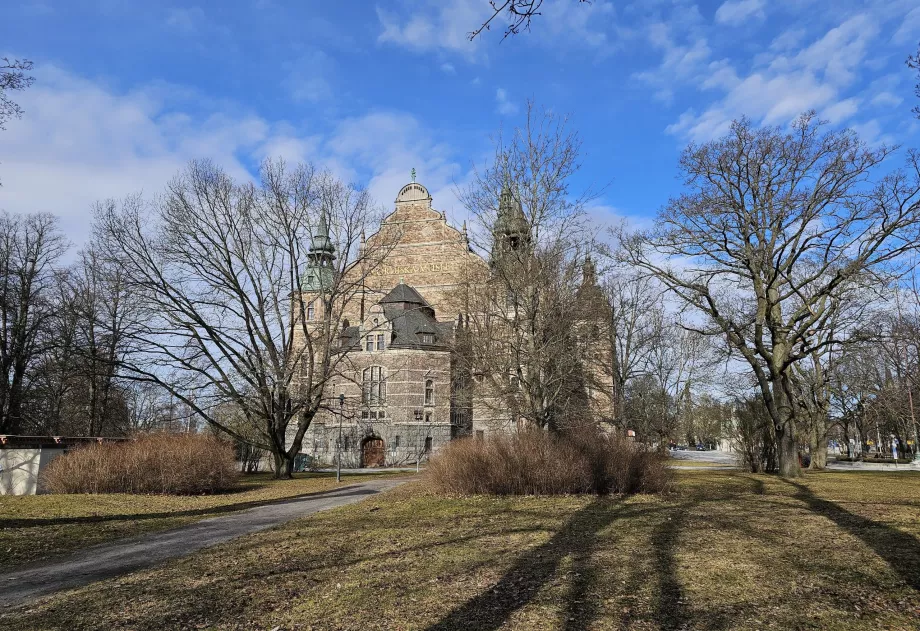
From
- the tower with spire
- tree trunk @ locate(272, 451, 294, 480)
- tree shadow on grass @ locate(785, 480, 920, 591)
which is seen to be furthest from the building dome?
tree shadow on grass @ locate(785, 480, 920, 591)

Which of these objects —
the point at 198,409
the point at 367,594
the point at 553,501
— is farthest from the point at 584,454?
the point at 198,409

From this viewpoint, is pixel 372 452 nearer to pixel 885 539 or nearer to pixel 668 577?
pixel 885 539

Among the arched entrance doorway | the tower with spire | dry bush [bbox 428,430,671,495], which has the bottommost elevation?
the arched entrance doorway

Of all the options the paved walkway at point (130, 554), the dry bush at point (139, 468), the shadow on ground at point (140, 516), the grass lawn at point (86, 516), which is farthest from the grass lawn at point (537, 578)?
the dry bush at point (139, 468)

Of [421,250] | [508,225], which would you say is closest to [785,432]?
[508,225]

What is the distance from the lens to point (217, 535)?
9.84m

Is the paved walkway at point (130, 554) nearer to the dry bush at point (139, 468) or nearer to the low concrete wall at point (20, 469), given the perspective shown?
the dry bush at point (139, 468)

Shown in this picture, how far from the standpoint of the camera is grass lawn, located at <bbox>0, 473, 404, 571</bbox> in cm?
890

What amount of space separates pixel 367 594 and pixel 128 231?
22619mm

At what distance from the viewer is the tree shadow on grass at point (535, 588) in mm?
4910

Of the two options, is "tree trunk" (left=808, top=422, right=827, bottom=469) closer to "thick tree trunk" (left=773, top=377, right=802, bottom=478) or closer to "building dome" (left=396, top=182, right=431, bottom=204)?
"thick tree trunk" (left=773, top=377, right=802, bottom=478)

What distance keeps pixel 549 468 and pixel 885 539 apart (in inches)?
266

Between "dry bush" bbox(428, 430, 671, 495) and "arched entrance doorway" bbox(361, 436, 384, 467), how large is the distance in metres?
30.4

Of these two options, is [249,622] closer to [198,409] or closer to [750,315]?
[198,409]
